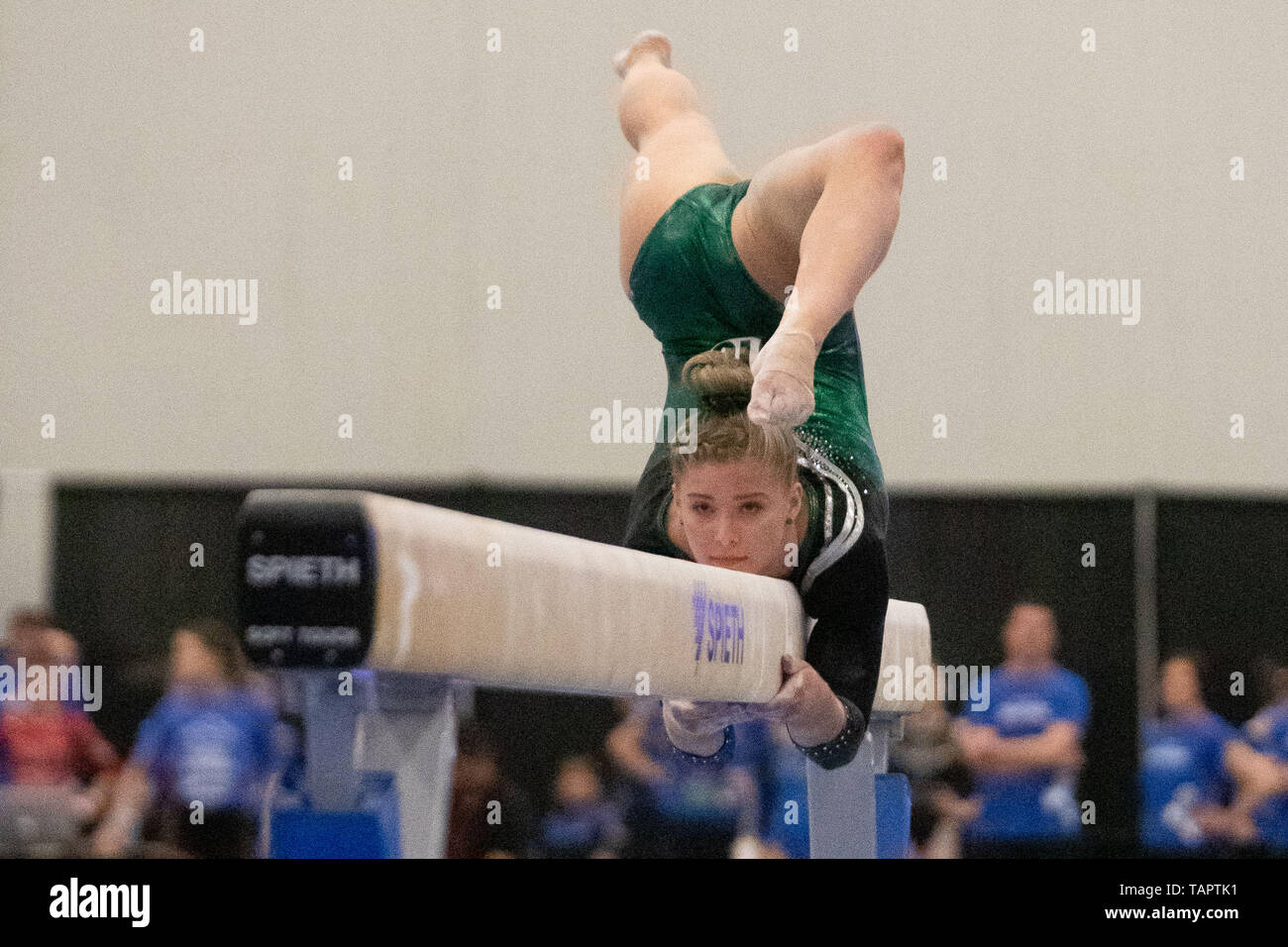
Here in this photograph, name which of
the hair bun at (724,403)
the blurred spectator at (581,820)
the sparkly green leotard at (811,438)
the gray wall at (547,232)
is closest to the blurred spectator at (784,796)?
the blurred spectator at (581,820)

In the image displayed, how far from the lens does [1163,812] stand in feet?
16.3

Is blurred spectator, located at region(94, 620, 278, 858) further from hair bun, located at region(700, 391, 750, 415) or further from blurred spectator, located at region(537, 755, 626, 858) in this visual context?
hair bun, located at region(700, 391, 750, 415)

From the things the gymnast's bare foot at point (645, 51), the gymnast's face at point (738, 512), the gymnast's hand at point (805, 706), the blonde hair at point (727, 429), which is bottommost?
the gymnast's hand at point (805, 706)

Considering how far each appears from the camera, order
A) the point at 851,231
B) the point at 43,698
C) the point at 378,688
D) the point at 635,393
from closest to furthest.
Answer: the point at 378,688
the point at 851,231
the point at 43,698
the point at 635,393

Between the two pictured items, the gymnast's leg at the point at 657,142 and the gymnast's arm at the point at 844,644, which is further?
the gymnast's leg at the point at 657,142

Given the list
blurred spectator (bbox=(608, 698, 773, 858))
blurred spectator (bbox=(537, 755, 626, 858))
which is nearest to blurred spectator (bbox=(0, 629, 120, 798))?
blurred spectator (bbox=(537, 755, 626, 858))

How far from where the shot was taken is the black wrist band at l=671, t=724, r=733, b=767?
9.14 feet

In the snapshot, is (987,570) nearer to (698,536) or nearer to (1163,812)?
(1163,812)

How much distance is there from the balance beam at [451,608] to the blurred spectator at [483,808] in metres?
2.45

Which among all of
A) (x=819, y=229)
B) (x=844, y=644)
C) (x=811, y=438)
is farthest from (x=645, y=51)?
(x=844, y=644)

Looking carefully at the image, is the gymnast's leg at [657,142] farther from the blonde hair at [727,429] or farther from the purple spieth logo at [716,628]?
the purple spieth logo at [716,628]

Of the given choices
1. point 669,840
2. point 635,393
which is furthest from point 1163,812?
point 635,393

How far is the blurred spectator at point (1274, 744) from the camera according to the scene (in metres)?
4.49
